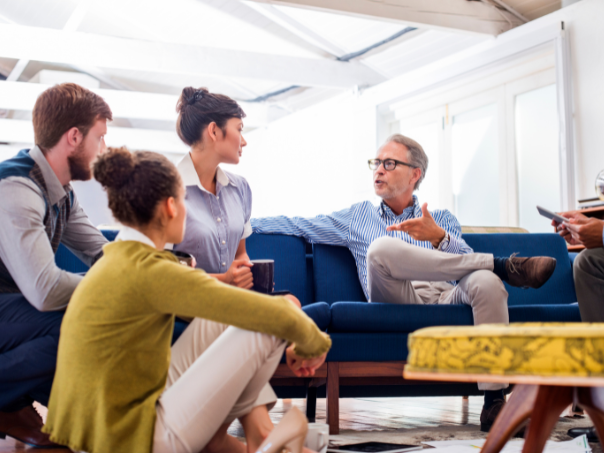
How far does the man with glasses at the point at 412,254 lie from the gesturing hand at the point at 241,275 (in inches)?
23.4

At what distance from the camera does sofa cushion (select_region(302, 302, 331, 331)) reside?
2096mm

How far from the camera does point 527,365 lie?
1007mm

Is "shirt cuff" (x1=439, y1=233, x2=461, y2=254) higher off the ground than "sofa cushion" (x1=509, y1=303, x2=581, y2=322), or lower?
higher

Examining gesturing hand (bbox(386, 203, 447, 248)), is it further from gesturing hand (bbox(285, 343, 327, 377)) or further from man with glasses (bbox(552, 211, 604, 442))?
gesturing hand (bbox(285, 343, 327, 377))

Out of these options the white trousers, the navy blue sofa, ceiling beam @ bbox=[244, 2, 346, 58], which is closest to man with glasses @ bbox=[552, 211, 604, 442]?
the navy blue sofa

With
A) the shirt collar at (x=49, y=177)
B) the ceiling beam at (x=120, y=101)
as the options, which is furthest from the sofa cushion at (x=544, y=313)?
the ceiling beam at (x=120, y=101)

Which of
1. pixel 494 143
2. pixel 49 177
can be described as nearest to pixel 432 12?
pixel 494 143

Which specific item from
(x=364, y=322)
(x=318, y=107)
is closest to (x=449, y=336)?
(x=364, y=322)

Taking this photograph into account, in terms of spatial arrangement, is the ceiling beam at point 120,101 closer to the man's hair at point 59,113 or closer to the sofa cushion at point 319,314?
the sofa cushion at point 319,314

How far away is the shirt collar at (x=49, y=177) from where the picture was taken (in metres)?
1.65

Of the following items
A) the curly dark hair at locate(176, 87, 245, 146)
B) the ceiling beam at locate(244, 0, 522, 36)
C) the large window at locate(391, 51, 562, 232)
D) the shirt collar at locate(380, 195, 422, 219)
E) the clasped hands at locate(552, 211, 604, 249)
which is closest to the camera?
the curly dark hair at locate(176, 87, 245, 146)

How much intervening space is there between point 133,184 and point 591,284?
1.77m

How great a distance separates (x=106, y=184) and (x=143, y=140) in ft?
28.1

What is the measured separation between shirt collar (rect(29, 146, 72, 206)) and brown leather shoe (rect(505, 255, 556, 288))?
1.50m
